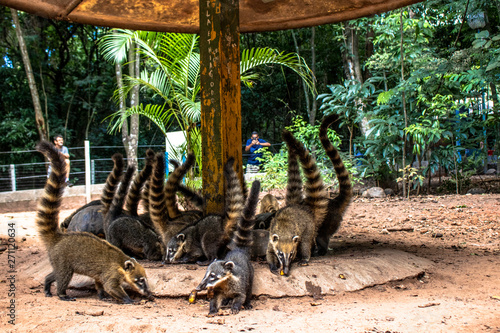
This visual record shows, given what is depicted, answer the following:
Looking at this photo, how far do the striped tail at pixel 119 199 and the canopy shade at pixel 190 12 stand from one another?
2386 mm

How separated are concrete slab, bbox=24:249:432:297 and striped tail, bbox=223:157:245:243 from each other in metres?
0.49

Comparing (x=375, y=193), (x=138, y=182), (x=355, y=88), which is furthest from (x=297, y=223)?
(x=375, y=193)

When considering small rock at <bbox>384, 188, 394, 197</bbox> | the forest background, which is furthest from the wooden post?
small rock at <bbox>384, 188, 394, 197</bbox>

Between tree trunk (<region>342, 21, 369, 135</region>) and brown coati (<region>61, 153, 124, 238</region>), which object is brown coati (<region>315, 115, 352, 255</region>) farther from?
tree trunk (<region>342, 21, 369, 135</region>)

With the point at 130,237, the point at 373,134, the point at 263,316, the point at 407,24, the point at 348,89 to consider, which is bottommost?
the point at 263,316

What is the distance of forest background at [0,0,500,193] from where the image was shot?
9.74 m

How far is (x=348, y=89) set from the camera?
37.1 ft

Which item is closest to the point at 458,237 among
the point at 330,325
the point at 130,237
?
the point at 330,325

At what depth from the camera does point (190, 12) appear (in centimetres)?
658

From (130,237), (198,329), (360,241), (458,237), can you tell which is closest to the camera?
(198,329)

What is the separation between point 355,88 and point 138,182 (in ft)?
22.1

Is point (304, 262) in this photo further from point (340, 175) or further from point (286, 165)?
point (286, 165)

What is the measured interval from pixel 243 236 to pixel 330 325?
1425mm

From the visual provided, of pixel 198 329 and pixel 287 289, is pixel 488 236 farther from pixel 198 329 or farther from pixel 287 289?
pixel 198 329
